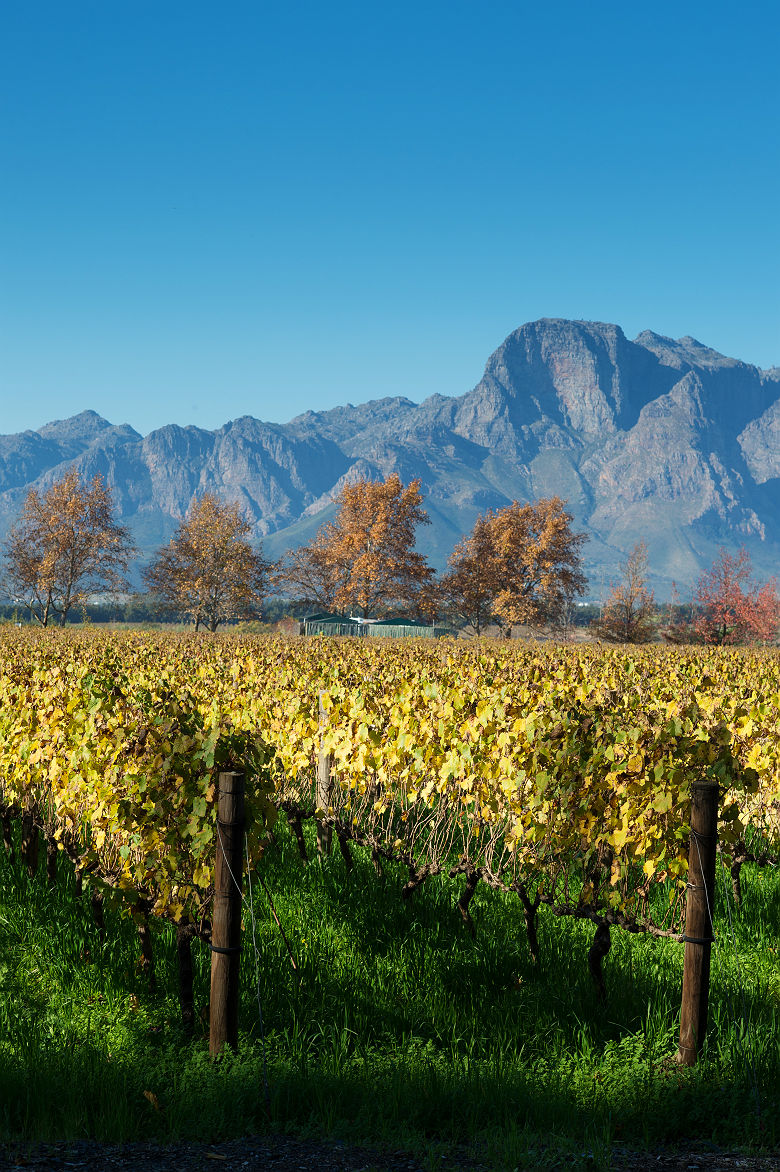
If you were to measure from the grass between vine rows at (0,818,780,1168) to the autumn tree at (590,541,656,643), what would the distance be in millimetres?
42926

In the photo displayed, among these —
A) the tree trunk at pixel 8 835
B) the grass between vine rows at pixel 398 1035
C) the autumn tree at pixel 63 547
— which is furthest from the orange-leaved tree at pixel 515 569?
the grass between vine rows at pixel 398 1035

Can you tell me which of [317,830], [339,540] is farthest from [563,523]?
[317,830]

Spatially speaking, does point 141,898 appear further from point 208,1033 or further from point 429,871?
point 429,871

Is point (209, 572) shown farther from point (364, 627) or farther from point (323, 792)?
point (323, 792)

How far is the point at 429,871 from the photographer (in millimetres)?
5867

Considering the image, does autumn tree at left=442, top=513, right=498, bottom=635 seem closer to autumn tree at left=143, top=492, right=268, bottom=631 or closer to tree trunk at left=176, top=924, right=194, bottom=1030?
autumn tree at left=143, top=492, right=268, bottom=631

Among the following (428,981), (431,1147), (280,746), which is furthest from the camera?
(280,746)

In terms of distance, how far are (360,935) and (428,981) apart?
689mm

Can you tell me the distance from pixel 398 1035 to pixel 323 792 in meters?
2.79

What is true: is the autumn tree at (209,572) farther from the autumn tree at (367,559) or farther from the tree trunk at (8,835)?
the tree trunk at (8,835)

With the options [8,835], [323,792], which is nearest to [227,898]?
[323,792]

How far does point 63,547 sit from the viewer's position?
52.1 meters

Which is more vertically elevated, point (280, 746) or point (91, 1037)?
point (280, 746)

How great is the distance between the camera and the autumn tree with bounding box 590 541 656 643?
160 ft
